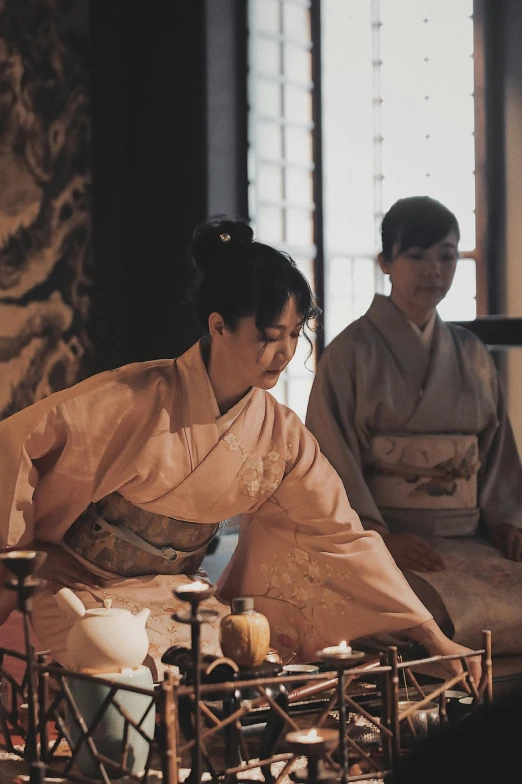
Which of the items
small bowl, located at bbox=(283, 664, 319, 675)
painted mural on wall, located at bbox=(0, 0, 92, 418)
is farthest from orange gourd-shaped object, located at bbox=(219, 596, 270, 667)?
painted mural on wall, located at bbox=(0, 0, 92, 418)

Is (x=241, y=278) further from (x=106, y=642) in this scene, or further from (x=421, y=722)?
(x=421, y=722)

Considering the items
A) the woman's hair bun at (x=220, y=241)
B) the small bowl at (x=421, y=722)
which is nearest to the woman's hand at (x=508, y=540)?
the small bowl at (x=421, y=722)

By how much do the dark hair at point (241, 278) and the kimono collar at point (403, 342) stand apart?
3.46 feet

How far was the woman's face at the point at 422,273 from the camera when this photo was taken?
369 cm

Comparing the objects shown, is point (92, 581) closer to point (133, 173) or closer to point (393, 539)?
point (393, 539)

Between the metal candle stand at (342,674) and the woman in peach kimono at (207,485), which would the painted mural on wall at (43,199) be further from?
the metal candle stand at (342,674)

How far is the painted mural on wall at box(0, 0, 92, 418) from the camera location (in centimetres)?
525

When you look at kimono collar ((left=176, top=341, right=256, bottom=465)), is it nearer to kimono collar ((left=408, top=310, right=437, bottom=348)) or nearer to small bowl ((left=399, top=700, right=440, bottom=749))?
small bowl ((left=399, top=700, right=440, bottom=749))

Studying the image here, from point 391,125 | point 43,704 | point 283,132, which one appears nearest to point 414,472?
point 43,704

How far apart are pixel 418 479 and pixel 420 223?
2.82 ft

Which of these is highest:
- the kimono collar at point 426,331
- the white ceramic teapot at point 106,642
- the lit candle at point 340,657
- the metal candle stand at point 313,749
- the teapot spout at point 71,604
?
the kimono collar at point 426,331

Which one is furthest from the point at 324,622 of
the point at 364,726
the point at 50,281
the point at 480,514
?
the point at 50,281

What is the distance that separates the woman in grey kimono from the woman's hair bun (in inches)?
39.2

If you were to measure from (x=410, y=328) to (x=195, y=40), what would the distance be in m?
2.26
